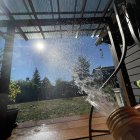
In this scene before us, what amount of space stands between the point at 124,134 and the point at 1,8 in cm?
338

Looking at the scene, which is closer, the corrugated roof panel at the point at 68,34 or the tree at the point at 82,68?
the corrugated roof panel at the point at 68,34

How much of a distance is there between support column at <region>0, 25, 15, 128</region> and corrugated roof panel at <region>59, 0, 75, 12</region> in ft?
3.51

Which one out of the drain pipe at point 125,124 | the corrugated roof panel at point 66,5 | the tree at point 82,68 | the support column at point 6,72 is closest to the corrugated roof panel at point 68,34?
the corrugated roof panel at point 66,5

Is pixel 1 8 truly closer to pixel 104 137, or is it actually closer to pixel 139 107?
pixel 104 137

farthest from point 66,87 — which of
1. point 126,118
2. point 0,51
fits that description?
point 126,118

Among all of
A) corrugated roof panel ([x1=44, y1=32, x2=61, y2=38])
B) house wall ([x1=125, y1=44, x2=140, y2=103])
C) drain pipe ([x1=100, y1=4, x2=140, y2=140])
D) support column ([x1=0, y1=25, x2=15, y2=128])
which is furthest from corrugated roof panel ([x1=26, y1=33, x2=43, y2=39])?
drain pipe ([x1=100, y1=4, x2=140, y2=140])

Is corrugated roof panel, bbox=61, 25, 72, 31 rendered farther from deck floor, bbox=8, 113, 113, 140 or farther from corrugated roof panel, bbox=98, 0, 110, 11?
deck floor, bbox=8, 113, 113, 140

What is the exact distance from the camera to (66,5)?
3.70 m

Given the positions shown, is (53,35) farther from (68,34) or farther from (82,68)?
(82,68)

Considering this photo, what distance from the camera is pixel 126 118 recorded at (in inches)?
36.6

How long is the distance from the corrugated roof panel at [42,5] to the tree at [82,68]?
1180 inches

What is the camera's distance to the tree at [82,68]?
113 feet

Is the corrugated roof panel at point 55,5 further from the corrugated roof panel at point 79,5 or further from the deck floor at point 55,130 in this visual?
the deck floor at point 55,130

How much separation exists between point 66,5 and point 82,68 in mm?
32665
